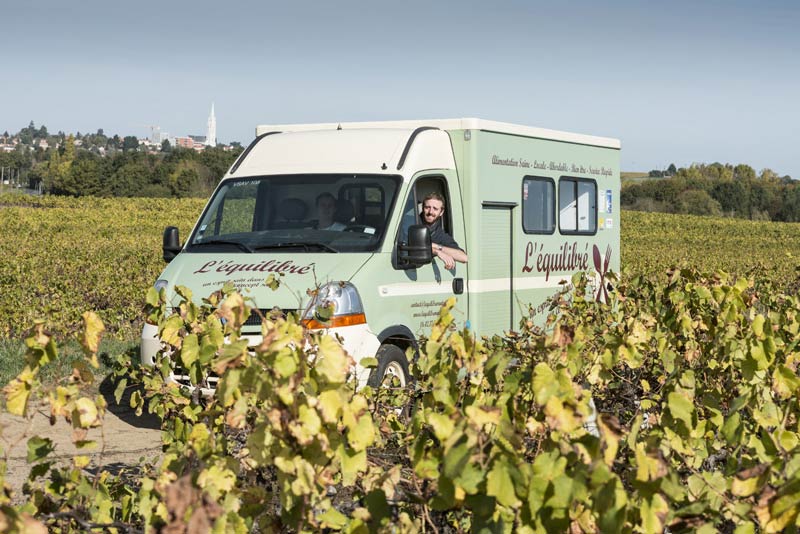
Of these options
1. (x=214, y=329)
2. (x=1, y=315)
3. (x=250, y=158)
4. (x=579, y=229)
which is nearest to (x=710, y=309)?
(x=214, y=329)

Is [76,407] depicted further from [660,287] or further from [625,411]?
[660,287]

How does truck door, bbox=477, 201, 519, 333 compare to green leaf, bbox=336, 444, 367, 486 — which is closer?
green leaf, bbox=336, 444, 367, 486

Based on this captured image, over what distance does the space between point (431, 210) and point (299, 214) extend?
1.12 metres

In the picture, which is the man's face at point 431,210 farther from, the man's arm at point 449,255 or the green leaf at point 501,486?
the green leaf at point 501,486

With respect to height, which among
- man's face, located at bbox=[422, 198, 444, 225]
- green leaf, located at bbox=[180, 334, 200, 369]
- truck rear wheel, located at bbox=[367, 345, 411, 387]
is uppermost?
man's face, located at bbox=[422, 198, 444, 225]

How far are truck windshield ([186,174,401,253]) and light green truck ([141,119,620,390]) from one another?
12 millimetres

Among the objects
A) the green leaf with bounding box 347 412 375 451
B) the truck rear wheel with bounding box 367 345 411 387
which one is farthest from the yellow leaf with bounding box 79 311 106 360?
the truck rear wheel with bounding box 367 345 411 387

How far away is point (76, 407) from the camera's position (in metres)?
2.88

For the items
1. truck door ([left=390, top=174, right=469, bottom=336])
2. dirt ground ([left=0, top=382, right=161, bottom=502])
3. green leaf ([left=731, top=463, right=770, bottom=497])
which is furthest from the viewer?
truck door ([left=390, top=174, right=469, bottom=336])

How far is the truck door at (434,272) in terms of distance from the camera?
353 inches

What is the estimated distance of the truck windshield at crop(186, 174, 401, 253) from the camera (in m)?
8.82

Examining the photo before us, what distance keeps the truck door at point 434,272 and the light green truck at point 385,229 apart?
1cm

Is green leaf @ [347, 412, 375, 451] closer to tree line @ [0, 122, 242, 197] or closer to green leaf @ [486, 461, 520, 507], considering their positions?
green leaf @ [486, 461, 520, 507]

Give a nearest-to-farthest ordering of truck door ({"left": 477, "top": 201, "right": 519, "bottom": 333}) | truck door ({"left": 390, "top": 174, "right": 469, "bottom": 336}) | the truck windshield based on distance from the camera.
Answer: the truck windshield, truck door ({"left": 390, "top": 174, "right": 469, "bottom": 336}), truck door ({"left": 477, "top": 201, "right": 519, "bottom": 333})
